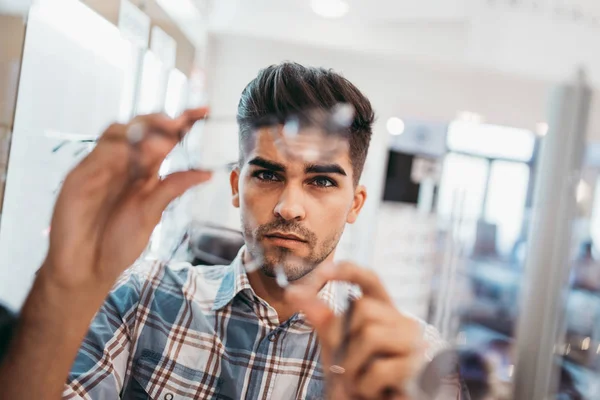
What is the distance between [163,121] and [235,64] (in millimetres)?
187

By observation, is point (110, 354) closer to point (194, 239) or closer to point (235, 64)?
point (194, 239)

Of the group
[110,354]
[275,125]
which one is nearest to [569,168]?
[275,125]

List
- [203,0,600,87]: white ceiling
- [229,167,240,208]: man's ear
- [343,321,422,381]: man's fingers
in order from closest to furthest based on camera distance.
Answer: [343,321,422,381]: man's fingers < [229,167,240,208]: man's ear < [203,0,600,87]: white ceiling

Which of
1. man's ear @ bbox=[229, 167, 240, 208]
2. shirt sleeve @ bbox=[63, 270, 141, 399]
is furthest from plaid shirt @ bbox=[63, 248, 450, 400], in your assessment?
man's ear @ bbox=[229, 167, 240, 208]

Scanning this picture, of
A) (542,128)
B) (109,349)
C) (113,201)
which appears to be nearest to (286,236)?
(113,201)

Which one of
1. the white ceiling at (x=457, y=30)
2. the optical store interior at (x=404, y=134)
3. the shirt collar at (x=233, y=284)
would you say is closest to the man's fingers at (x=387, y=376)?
the optical store interior at (x=404, y=134)

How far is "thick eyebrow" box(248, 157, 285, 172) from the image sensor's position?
341 millimetres

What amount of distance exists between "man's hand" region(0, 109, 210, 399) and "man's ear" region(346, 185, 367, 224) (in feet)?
A: 0.53

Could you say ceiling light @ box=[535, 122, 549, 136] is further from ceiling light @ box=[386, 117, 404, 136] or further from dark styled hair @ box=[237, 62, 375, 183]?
dark styled hair @ box=[237, 62, 375, 183]

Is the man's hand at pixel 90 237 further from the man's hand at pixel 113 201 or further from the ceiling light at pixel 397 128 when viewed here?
the ceiling light at pixel 397 128

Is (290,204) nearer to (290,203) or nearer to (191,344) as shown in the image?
(290,203)

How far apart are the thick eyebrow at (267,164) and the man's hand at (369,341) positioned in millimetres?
102

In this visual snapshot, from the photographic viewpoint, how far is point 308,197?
346 millimetres

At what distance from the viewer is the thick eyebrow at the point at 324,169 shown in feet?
1.11
